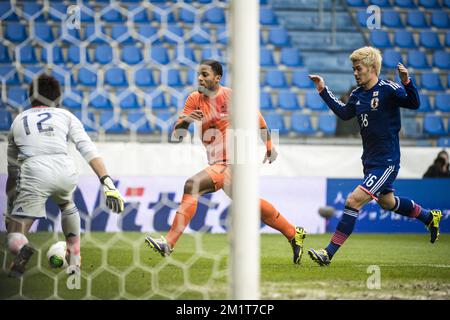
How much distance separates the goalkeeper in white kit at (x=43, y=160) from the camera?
4.85 m

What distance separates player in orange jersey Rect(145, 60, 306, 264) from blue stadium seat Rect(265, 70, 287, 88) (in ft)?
20.6

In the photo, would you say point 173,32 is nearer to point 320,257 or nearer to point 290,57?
point 290,57

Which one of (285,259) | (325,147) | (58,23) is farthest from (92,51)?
(285,259)

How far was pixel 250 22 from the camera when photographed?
3230 millimetres

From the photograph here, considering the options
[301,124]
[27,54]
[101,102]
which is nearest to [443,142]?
[301,124]

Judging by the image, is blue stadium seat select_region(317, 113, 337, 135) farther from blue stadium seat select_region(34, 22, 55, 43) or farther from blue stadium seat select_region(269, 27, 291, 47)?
blue stadium seat select_region(34, 22, 55, 43)

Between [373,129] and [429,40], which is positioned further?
[429,40]

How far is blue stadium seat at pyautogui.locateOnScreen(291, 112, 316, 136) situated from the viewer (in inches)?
456

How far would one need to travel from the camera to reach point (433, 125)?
39.7 ft

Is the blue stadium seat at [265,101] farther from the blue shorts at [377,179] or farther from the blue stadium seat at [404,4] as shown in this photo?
the blue shorts at [377,179]

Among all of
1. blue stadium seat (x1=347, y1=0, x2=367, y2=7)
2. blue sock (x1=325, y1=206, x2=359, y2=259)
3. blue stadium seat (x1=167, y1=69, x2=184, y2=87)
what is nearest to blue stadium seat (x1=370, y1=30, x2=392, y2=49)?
blue stadium seat (x1=347, y1=0, x2=367, y2=7)

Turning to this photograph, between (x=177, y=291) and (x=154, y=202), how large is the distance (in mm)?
4637

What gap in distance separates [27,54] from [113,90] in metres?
1.20

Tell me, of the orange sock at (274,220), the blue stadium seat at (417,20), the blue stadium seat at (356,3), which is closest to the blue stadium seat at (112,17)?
the blue stadium seat at (356,3)
